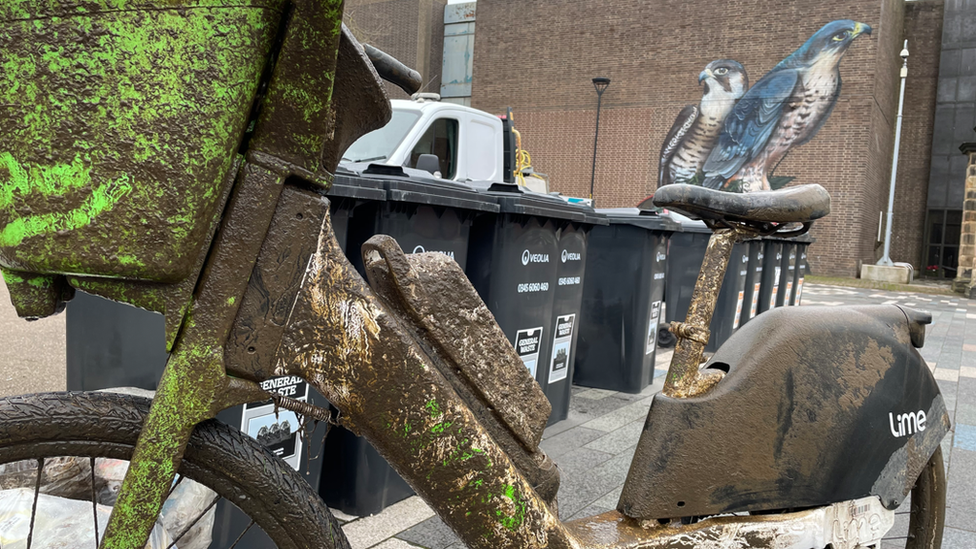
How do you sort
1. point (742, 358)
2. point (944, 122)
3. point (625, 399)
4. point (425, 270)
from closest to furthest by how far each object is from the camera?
1. point (425, 270)
2. point (742, 358)
3. point (625, 399)
4. point (944, 122)

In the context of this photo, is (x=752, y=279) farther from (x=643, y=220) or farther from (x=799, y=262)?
(x=643, y=220)

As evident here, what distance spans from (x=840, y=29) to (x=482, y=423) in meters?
25.9

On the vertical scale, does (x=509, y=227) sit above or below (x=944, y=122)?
below

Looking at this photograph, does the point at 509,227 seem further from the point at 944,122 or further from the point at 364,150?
the point at 944,122

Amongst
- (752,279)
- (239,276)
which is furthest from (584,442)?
(752,279)

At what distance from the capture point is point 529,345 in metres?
4.18

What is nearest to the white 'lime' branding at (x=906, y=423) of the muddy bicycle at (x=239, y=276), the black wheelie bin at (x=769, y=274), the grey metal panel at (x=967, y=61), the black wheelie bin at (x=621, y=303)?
the muddy bicycle at (x=239, y=276)

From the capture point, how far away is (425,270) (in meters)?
1.62

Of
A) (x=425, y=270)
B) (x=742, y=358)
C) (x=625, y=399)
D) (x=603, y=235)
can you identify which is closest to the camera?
(x=425, y=270)

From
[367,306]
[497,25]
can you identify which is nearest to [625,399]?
[367,306]

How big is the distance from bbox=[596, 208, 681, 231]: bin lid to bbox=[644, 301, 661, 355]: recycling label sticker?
0.67 metres

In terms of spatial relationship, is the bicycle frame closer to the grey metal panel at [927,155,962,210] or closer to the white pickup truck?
the white pickup truck

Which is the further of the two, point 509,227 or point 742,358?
point 509,227

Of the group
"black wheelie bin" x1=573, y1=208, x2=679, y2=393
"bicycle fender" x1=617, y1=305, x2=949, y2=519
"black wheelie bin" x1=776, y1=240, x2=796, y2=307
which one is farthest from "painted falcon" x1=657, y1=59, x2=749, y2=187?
"bicycle fender" x1=617, y1=305, x2=949, y2=519
